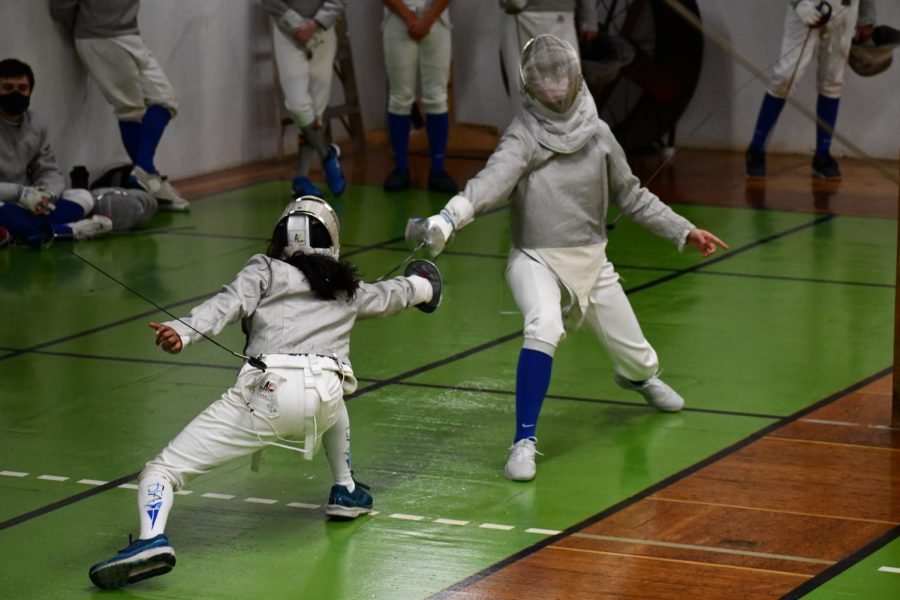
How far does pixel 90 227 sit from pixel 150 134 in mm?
742

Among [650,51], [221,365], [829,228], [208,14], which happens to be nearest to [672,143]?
[650,51]

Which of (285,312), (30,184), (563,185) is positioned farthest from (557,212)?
(30,184)

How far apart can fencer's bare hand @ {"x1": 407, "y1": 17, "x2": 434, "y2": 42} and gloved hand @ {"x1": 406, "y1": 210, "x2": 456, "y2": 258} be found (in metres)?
4.39

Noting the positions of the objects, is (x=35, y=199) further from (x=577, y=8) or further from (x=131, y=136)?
(x=577, y=8)

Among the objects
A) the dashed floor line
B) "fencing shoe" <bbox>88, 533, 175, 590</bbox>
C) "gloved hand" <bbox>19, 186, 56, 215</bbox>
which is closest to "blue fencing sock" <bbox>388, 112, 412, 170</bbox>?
"gloved hand" <bbox>19, 186, 56, 215</bbox>

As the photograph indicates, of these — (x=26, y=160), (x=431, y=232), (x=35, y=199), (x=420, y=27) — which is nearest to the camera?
(x=431, y=232)

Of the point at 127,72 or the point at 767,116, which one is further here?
the point at 767,116

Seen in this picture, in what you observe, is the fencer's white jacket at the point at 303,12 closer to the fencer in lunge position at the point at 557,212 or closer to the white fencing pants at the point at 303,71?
the white fencing pants at the point at 303,71

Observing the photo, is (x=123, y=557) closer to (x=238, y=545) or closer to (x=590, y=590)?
(x=238, y=545)

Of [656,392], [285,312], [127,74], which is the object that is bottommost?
[656,392]

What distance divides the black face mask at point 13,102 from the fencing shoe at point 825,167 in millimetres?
4254

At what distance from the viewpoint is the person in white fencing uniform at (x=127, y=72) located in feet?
25.8

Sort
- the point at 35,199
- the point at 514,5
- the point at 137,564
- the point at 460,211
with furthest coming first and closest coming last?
the point at 514,5
the point at 35,199
the point at 460,211
the point at 137,564

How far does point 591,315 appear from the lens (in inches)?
182
